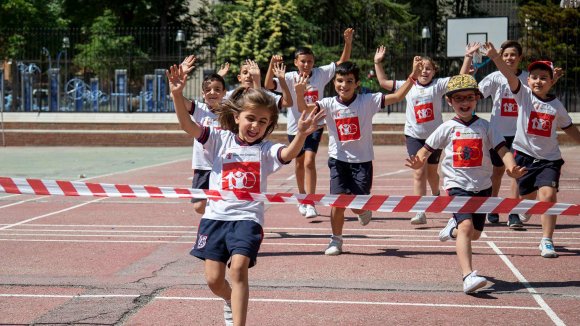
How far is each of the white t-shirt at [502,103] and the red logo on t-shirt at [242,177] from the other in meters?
5.35

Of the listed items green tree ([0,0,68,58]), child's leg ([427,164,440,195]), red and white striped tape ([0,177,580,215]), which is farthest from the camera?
green tree ([0,0,68,58])

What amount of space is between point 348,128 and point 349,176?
1.62 ft

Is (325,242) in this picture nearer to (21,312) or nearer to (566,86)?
(21,312)

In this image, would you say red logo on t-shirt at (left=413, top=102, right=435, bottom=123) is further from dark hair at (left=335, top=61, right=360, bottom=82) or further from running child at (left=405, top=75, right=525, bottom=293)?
running child at (left=405, top=75, right=525, bottom=293)

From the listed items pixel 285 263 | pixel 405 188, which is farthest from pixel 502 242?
pixel 405 188

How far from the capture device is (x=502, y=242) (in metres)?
8.89

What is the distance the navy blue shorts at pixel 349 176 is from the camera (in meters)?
8.60

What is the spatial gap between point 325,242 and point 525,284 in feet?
8.64

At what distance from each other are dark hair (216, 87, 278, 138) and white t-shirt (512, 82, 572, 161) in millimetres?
3599

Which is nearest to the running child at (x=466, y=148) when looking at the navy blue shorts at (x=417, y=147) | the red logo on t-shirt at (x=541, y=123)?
the red logo on t-shirt at (x=541, y=123)

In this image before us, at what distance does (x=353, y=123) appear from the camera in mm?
8555

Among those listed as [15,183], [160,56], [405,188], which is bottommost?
[405,188]

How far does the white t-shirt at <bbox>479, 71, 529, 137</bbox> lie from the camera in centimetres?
1016

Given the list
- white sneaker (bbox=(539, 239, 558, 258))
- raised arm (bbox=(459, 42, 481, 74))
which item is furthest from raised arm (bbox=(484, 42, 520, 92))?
white sneaker (bbox=(539, 239, 558, 258))
